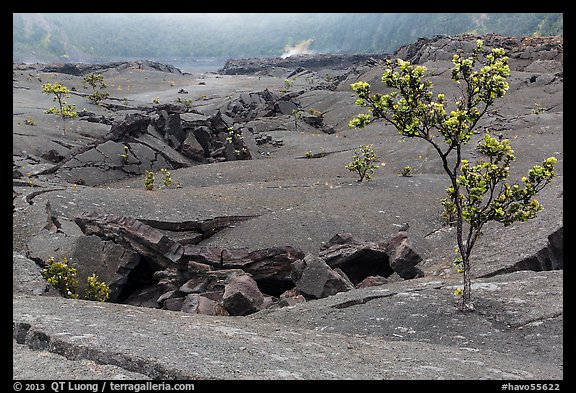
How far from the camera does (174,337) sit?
679 centimetres

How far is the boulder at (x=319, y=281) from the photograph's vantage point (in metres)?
11.6

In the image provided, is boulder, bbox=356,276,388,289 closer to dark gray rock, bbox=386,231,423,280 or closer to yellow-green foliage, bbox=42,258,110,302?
dark gray rock, bbox=386,231,423,280

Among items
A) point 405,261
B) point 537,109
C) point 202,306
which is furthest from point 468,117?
point 537,109

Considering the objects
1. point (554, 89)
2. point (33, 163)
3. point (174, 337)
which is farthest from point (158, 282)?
point (554, 89)

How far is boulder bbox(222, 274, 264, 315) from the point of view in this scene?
1038 cm

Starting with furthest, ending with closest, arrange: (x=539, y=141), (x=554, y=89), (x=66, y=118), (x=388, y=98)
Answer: (x=554, y=89) < (x=66, y=118) < (x=539, y=141) < (x=388, y=98)

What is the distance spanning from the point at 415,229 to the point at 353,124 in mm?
10766

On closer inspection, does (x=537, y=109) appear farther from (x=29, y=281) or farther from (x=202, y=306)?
(x=29, y=281)

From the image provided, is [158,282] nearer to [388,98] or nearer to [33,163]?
[388,98]

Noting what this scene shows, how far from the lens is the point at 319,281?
1179 centimetres

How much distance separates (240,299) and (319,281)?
7.98 feet

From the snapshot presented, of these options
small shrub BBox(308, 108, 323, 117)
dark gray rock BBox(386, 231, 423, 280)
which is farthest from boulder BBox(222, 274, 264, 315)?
small shrub BBox(308, 108, 323, 117)

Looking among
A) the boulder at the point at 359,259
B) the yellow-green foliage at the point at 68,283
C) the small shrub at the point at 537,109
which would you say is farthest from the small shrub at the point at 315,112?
the yellow-green foliage at the point at 68,283

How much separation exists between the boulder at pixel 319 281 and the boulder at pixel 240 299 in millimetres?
1457
